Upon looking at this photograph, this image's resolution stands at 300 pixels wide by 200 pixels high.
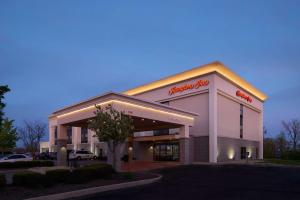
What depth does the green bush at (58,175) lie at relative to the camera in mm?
17625

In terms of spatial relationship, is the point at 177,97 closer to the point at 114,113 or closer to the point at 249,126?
the point at 249,126

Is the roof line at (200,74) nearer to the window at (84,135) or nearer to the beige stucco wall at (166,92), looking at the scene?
the beige stucco wall at (166,92)

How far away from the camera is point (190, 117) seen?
40000 mm

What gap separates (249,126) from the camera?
54375mm

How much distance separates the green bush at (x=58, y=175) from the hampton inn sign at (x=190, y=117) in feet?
40.2

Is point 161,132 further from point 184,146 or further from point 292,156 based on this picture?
point 292,156

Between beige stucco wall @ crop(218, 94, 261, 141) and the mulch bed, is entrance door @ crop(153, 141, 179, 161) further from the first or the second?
the mulch bed

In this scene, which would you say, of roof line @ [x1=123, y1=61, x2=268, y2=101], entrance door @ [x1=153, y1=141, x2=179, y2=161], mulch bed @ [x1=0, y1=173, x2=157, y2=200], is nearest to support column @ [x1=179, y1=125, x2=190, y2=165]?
entrance door @ [x1=153, y1=141, x2=179, y2=161]

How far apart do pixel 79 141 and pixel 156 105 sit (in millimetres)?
41371

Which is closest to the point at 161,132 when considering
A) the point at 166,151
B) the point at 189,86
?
the point at 166,151

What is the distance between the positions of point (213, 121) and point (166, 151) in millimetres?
9971

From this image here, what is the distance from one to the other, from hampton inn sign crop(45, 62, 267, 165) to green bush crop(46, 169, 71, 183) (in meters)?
12.3

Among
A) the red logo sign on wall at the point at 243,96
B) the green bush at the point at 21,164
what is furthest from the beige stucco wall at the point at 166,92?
the green bush at the point at 21,164

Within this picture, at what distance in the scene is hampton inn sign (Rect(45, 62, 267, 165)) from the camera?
117 feet
